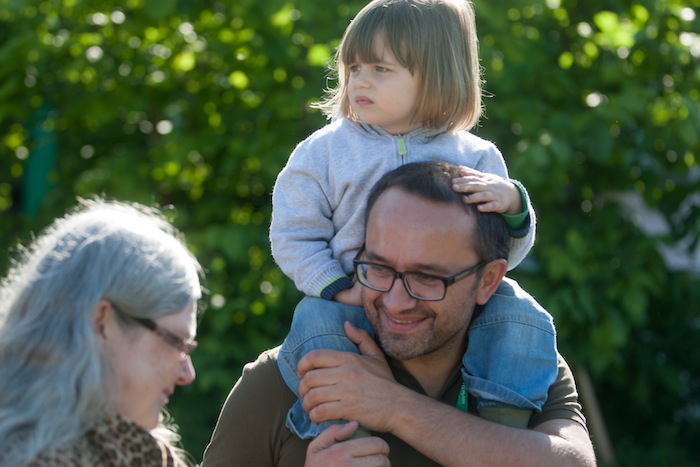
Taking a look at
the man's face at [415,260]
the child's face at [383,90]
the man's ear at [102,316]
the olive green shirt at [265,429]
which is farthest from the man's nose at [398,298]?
the man's ear at [102,316]

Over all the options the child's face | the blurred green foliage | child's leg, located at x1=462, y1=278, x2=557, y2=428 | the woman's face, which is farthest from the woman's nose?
the blurred green foliage

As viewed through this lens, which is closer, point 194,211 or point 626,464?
point 194,211

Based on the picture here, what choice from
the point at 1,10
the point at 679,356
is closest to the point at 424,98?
the point at 1,10

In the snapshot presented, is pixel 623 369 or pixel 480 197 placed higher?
pixel 480 197

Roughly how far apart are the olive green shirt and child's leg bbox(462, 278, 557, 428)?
10 centimetres

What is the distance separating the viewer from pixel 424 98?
2.91 m

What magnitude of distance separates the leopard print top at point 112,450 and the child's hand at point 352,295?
2.52 feet

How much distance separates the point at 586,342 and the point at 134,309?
409cm

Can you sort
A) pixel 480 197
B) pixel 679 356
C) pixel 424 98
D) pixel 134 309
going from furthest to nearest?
pixel 679 356 < pixel 424 98 < pixel 480 197 < pixel 134 309

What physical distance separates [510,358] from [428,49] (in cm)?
88

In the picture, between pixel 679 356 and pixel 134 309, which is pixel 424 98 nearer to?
pixel 134 309

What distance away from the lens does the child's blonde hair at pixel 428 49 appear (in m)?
2.88

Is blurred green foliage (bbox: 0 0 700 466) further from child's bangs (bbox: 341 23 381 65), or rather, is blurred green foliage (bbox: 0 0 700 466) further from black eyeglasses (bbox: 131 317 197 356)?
black eyeglasses (bbox: 131 317 197 356)

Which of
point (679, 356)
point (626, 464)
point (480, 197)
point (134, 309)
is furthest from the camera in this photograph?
point (679, 356)
